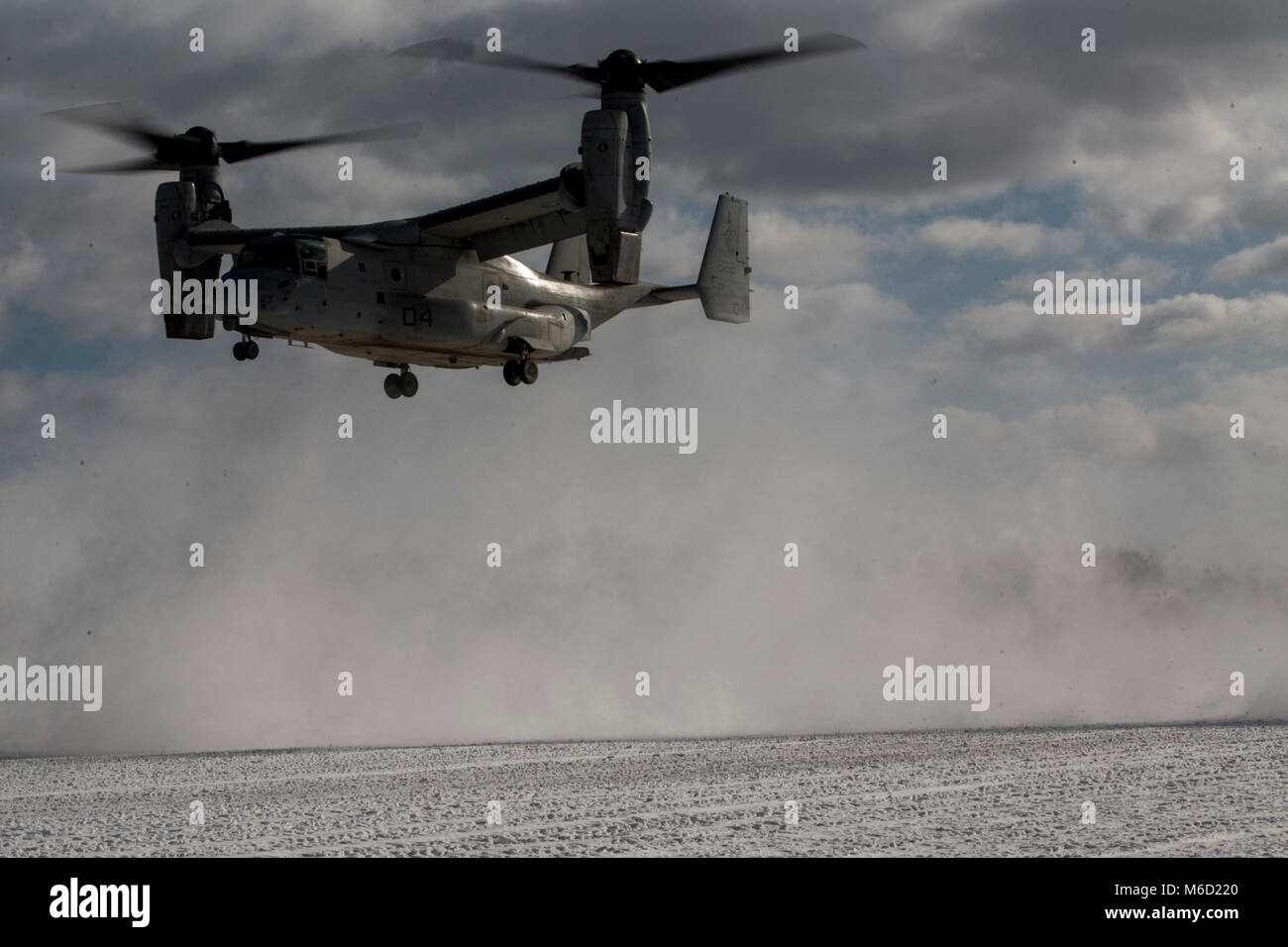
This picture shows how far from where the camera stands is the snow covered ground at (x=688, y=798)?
66.9 feet

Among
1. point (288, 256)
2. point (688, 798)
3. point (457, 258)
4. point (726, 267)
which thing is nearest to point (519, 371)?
point (457, 258)

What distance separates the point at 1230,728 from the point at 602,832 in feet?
75.8

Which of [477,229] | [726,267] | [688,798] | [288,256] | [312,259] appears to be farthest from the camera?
[726,267]

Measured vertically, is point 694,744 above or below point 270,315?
below

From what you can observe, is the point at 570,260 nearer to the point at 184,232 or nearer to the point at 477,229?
the point at 477,229

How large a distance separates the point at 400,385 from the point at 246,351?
5.90m

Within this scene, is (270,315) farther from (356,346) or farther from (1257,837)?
(1257,837)

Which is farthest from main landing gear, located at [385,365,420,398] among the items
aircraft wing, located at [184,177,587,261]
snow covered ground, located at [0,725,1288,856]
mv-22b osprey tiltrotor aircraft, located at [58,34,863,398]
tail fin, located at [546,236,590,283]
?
snow covered ground, located at [0,725,1288,856]

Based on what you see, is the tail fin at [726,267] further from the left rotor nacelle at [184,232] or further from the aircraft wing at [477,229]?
the left rotor nacelle at [184,232]

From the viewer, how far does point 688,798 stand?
24.8m

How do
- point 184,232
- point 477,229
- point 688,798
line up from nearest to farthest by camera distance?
point 688,798
point 477,229
point 184,232

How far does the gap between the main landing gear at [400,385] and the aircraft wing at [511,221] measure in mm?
3599
